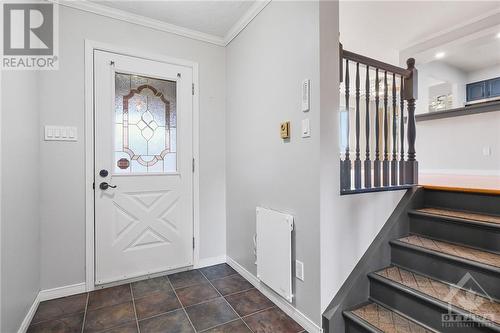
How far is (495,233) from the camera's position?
1.66 metres

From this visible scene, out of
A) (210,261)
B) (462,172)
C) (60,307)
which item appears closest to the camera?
(60,307)

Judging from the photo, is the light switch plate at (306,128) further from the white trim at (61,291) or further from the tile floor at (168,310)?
the white trim at (61,291)

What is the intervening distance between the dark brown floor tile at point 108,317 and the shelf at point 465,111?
201 inches

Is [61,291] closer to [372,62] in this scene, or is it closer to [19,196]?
[19,196]

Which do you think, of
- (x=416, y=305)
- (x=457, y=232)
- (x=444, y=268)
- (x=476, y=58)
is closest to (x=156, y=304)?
(x=416, y=305)

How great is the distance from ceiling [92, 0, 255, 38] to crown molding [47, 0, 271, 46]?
0.03 meters

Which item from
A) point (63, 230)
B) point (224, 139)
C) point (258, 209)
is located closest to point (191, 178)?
point (224, 139)

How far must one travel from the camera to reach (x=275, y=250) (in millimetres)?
1959

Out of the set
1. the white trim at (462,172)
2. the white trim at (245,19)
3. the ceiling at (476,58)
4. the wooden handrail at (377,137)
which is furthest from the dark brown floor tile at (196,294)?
the ceiling at (476,58)

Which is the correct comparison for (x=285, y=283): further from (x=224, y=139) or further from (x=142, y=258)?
(x=224, y=139)

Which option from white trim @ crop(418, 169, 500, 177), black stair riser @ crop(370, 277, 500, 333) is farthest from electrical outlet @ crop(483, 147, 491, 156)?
black stair riser @ crop(370, 277, 500, 333)

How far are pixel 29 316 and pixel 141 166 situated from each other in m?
1.39

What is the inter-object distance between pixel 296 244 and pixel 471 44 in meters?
4.08

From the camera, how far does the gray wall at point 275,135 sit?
1.67 m
